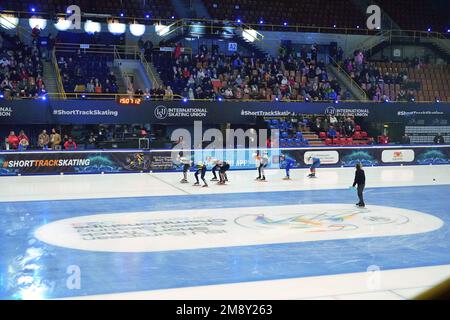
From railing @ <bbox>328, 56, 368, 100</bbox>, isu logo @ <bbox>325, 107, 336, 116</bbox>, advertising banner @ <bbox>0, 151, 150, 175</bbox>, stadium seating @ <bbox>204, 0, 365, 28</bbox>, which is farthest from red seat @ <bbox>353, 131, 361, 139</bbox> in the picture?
advertising banner @ <bbox>0, 151, 150, 175</bbox>

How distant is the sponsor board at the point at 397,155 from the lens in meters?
29.4

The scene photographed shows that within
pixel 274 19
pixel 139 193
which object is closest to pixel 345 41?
pixel 274 19

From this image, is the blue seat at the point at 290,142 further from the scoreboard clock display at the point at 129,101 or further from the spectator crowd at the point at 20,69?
the spectator crowd at the point at 20,69

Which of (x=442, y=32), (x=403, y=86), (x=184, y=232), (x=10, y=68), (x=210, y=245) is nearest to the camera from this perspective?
(x=210, y=245)

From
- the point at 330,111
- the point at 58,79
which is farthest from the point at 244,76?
the point at 58,79

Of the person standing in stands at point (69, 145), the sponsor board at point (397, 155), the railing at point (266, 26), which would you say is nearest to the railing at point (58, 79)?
the person standing in stands at point (69, 145)

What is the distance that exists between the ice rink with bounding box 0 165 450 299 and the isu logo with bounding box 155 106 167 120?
768cm

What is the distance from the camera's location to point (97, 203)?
16.9 meters

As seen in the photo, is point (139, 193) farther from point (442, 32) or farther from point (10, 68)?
point (442, 32)

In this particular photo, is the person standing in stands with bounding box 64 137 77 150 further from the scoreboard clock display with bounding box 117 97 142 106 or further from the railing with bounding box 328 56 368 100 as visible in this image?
the railing with bounding box 328 56 368 100

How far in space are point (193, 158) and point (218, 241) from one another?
1421 centimetres
